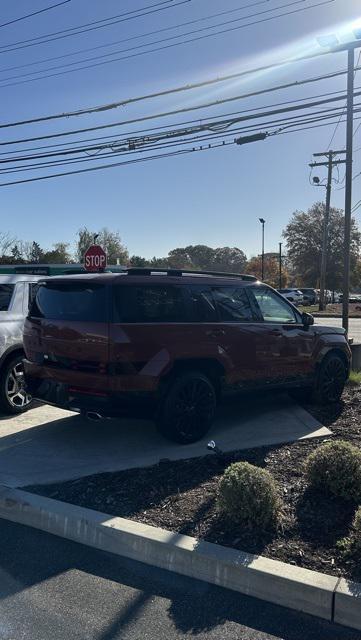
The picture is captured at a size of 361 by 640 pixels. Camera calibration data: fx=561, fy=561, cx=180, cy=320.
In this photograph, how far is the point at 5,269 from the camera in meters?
25.5

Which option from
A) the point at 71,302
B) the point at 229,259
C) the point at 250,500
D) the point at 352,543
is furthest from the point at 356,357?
the point at 229,259

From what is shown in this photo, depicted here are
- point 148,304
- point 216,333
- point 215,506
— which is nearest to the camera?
point 215,506

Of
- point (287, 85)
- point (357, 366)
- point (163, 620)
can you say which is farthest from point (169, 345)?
point (287, 85)

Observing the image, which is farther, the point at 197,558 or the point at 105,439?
the point at 105,439

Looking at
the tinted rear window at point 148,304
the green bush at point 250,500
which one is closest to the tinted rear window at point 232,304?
the tinted rear window at point 148,304

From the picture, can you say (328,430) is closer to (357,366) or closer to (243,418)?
(243,418)

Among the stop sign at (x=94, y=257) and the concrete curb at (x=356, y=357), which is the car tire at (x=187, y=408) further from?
the stop sign at (x=94, y=257)

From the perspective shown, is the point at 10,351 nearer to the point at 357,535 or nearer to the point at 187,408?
the point at 187,408

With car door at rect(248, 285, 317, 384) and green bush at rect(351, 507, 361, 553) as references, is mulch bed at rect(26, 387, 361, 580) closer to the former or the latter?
green bush at rect(351, 507, 361, 553)

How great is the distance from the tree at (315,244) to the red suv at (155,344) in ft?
257

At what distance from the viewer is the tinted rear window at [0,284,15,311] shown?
753cm

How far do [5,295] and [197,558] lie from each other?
5170 mm

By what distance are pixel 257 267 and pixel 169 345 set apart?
82212 mm

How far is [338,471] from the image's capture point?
421cm
